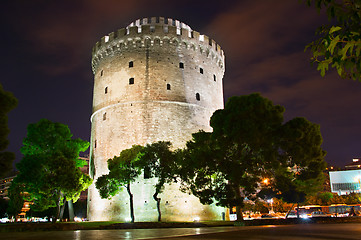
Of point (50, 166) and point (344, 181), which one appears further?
point (344, 181)

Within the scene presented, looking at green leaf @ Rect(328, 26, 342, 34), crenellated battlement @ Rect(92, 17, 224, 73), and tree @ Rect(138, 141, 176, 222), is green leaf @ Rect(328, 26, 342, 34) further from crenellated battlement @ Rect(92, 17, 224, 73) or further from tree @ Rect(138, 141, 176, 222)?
crenellated battlement @ Rect(92, 17, 224, 73)

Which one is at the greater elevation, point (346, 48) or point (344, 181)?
point (346, 48)

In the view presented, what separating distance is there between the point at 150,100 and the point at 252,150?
760cm

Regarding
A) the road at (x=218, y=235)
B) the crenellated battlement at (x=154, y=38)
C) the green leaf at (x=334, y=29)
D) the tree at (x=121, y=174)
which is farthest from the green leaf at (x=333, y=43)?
the crenellated battlement at (x=154, y=38)

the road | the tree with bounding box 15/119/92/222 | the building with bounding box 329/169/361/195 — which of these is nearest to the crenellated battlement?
the tree with bounding box 15/119/92/222

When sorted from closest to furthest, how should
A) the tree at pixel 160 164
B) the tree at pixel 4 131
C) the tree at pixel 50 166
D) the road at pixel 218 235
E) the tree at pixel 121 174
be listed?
1. the road at pixel 218 235
2. the tree at pixel 4 131
3. the tree at pixel 50 166
4. the tree at pixel 121 174
5. the tree at pixel 160 164

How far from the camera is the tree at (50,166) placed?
593 inches

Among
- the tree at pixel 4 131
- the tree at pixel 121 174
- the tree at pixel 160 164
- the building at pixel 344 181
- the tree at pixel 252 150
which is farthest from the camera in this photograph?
the building at pixel 344 181

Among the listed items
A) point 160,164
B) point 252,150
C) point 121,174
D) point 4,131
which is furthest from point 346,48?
point 121,174

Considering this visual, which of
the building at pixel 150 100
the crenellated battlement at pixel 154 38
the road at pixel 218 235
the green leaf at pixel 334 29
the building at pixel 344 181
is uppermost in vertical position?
the crenellated battlement at pixel 154 38

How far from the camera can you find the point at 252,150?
1434 cm

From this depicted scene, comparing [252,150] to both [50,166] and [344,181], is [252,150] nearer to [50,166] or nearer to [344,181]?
[50,166]

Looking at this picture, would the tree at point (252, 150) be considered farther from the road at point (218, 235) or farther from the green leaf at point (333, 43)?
the green leaf at point (333, 43)

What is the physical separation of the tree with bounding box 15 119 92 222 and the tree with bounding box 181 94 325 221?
5.90 metres
